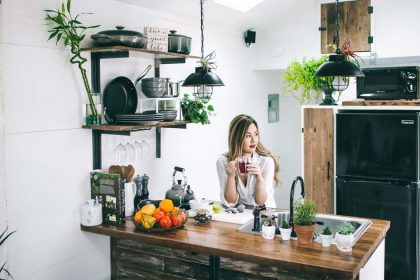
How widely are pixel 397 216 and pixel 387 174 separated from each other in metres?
0.37

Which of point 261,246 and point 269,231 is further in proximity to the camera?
point 269,231

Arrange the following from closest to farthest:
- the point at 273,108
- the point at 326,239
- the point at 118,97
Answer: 1. the point at 326,239
2. the point at 118,97
3. the point at 273,108

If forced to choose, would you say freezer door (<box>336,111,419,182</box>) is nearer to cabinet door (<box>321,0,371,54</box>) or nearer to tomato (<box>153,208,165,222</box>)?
cabinet door (<box>321,0,371,54</box>)

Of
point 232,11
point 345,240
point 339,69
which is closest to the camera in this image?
point 345,240

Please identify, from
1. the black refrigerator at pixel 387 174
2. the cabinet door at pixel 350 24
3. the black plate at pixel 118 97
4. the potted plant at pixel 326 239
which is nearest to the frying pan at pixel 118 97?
the black plate at pixel 118 97

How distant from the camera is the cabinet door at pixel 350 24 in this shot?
470 centimetres

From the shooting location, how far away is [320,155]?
4.57 metres

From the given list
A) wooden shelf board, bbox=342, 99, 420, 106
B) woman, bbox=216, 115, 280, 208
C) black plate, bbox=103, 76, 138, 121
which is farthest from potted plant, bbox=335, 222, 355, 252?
wooden shelf board, bbox=342, 99, 420, 106

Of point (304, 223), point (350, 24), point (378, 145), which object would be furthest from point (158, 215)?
point (350, 24)

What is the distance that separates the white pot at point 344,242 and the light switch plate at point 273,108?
3348 mm

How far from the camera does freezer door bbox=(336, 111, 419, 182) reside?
160 inches

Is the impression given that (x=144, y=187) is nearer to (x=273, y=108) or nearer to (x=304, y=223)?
(x=304, y=223)

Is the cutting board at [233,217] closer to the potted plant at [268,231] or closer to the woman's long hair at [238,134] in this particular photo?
the potted plant at [268,231]

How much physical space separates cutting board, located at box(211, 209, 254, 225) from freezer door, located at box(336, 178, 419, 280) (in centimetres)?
144
